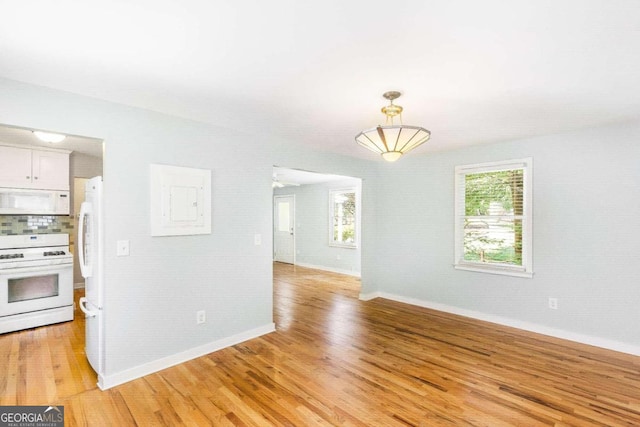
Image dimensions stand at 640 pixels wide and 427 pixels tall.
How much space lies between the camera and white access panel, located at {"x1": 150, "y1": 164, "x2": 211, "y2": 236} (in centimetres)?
282

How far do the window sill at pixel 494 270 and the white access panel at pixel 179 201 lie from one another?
3.46 metres

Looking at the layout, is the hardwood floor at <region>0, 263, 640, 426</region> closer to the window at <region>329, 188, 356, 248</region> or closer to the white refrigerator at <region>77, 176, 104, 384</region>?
the white refrigerator at <region>77, 176, 104, 384</region>

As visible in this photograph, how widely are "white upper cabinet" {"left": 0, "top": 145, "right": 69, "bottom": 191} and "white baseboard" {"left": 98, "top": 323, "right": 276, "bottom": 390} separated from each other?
3.16 m

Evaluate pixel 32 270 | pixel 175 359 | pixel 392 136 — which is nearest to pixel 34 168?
pixel 32 270

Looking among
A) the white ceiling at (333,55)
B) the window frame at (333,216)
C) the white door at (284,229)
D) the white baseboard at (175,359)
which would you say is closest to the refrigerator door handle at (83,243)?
the white baseboard at (175,359)

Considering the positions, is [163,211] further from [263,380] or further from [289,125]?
[263,380]

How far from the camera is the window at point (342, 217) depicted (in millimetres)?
7547

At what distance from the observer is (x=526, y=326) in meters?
3.85

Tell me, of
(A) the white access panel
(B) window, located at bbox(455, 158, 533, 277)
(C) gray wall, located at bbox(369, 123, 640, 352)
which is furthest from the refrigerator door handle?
(B) window, located at bbox(455, 158, 533, 277)

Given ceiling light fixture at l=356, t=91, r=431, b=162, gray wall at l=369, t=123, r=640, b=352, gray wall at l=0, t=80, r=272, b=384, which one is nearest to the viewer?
ceiling light fixture at l=356, t=91, r=431, b=162

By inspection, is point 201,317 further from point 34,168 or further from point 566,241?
point 566,241

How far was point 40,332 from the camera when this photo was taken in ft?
12.1

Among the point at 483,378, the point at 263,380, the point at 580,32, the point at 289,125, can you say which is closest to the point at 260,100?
the point at 289,125

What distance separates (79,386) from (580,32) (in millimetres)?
4169
